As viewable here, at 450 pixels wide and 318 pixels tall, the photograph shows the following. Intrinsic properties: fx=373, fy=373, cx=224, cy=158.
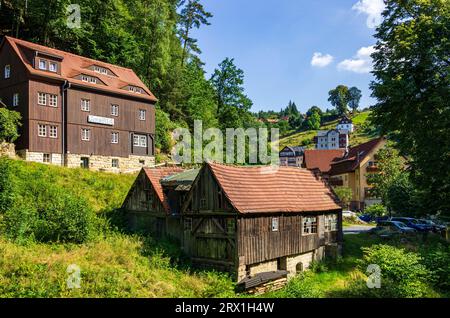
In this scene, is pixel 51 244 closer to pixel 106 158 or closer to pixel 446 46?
pixel 106 158

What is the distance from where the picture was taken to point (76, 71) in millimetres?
33812

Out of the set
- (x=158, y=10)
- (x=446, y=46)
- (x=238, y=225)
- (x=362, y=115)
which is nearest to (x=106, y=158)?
(x=238, y=225)

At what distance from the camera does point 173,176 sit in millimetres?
25062

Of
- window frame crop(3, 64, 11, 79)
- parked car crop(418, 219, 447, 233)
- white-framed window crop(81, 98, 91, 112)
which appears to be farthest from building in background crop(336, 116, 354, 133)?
window frame crop(3, 64, 11, 79)

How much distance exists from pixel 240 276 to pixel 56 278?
879 cm

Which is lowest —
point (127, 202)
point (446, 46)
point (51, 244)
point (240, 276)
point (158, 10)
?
point (240, 276)

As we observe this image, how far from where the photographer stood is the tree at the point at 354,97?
169375mm

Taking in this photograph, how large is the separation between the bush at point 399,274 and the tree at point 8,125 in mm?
26548

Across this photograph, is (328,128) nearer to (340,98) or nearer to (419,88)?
(340,98)

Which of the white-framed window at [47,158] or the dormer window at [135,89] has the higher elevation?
the dormer window at [135,89]

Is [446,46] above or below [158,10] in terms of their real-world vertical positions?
below

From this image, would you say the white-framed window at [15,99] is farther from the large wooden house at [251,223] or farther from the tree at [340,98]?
the tree at [340,98]

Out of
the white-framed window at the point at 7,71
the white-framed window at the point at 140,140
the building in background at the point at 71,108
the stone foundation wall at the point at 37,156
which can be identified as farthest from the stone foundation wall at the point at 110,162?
the white-framed window at the point at 7,71
